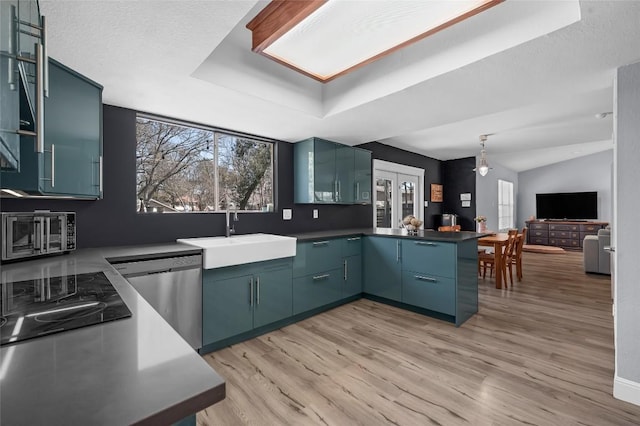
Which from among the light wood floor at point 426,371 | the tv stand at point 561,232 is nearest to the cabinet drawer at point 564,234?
the tv stand at point 561,232

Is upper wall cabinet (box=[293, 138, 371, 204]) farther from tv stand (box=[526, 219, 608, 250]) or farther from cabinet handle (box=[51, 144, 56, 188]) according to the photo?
tv stand (box=[526, 219, 608, 250])

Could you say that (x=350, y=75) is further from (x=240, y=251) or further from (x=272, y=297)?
(x=272, y=297)

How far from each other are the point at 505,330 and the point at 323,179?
2.47 metres

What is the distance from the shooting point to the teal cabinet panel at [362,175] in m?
4.16

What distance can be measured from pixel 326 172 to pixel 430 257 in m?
1.58

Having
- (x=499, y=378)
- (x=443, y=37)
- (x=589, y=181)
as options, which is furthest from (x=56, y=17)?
(x=589, y=181)

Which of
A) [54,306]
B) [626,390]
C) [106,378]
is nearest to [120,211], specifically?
[54,306]

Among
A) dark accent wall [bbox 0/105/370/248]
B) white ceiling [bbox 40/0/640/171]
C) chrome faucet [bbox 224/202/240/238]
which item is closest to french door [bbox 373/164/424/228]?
white ceiling [bbox 40/0/640/171]

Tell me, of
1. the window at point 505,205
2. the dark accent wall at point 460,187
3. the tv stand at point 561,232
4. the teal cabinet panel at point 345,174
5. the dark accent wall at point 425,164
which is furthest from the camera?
the window at point 505,205

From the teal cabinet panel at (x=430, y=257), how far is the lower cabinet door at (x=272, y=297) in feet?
4.41

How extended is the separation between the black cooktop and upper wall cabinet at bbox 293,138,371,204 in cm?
253

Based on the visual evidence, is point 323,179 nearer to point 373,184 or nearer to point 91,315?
point 373,184

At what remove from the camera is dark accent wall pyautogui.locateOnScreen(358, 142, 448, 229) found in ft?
16.4

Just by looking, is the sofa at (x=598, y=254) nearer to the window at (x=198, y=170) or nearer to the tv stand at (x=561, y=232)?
the tv stand at (x=561, y=232)
